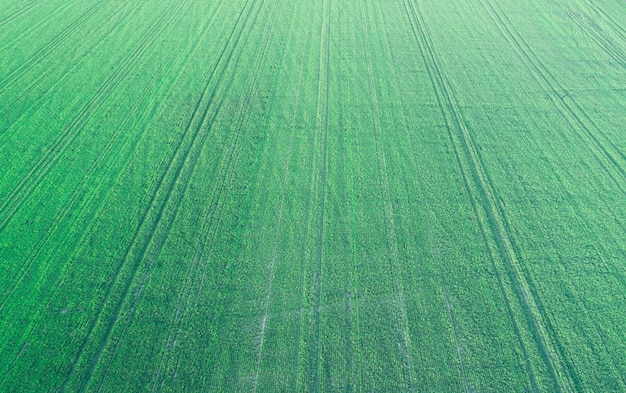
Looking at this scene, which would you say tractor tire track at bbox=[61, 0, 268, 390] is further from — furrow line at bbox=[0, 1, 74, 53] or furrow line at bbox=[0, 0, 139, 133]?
furrow line at bbox=[0, 1, 74, 53]

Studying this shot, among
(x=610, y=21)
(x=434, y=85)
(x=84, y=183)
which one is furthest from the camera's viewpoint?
(x=610, y=21)

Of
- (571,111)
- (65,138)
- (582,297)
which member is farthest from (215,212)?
(571,111)

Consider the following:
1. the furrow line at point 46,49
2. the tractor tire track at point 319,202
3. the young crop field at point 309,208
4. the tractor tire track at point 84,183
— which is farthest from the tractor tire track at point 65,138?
the tractor tire track at point 319,202

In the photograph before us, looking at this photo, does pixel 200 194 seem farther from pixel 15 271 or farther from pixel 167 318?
pixel 15 271

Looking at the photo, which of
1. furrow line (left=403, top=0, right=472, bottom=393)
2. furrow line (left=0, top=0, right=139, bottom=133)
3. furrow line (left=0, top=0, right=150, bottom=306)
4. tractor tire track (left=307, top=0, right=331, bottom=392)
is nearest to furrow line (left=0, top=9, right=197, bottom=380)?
furrow line (left=0, top=0, right=150, bottom=306)

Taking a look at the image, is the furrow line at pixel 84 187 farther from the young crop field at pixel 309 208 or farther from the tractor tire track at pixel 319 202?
the tractor tire track at pixel 319 202

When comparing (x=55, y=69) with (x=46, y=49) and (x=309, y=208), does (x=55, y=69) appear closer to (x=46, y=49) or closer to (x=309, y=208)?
(x=46, y=49)

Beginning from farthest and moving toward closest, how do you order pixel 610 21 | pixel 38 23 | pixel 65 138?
1. pixel 610 21
2. pixel 38 23
3. pixel 65 138
